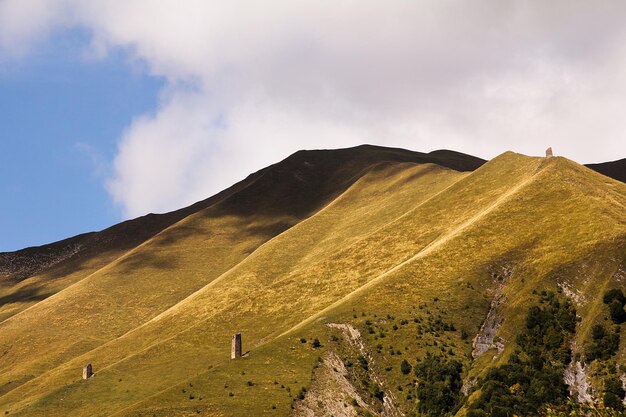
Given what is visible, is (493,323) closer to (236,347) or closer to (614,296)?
(614,296)

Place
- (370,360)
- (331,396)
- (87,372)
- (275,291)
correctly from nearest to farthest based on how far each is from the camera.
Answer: (331,396), (370,360), (87,372), (275,291)

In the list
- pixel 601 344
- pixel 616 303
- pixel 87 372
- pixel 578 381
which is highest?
pixel 87 372

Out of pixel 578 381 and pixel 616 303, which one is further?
pixel 616 303

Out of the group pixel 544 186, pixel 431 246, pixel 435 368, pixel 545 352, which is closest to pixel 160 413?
pixel 435 368

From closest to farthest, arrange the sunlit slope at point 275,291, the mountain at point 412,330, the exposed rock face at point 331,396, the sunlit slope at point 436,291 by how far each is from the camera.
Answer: the exposed rock face at point 331,396
the mountain at point 412,330
the sunlit slope at point 436,291
the sunlit slope at point 275,291

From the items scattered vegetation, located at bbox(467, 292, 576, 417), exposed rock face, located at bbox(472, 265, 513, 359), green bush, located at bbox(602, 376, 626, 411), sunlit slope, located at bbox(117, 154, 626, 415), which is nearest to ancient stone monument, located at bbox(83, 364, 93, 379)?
sunlit slope, located at bbox(117, 154, 626, 415)

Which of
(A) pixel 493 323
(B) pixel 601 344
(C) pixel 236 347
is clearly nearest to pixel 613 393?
(B) pixel 601 344

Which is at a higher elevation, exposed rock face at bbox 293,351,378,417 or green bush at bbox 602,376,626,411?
exposed rock face at bbox 293,351,378,417

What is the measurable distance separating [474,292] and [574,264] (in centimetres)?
1349

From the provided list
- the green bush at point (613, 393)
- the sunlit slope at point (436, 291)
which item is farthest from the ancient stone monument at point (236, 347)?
the green bush at point (613, 393)

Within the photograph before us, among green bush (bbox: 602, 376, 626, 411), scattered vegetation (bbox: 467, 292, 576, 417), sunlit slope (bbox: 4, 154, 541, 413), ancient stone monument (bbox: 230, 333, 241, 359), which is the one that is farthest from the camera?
sunlit slope (bbox: 4, 154, 541, 413)

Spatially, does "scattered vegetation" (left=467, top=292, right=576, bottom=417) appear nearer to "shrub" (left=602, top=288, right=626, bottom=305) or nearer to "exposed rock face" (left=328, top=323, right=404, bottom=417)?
"shrub" (left=602, top=288, right=626, bottom=305)

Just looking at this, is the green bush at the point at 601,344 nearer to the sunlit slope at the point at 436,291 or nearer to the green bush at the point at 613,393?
the sunlit slope at the point at 436,291

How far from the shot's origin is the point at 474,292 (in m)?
95.6
